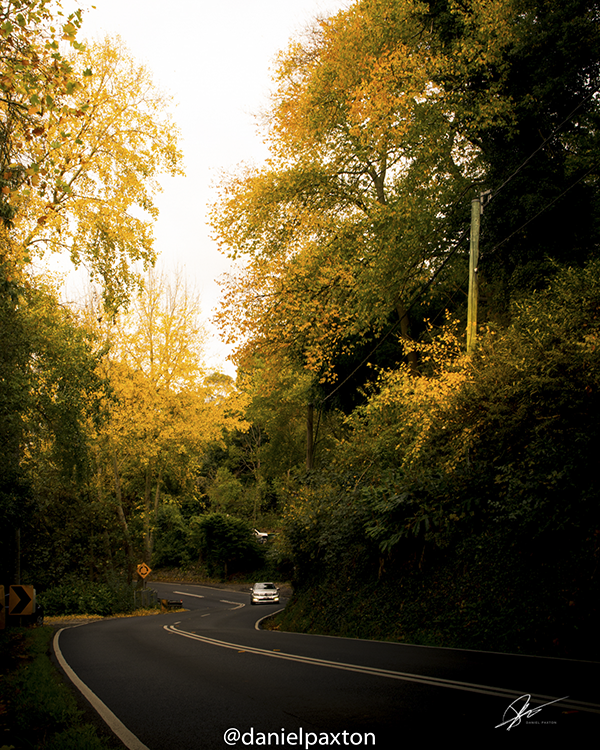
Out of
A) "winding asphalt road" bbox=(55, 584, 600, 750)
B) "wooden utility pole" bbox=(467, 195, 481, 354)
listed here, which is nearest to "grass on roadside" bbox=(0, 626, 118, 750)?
"winding asphalt road" bbox=(55, 584, 600, 750)

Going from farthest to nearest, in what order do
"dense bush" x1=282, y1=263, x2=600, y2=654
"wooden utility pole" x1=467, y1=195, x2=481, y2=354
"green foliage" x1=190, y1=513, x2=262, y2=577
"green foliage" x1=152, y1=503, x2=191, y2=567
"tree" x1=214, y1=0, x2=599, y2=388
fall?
"green foliage" x1=152, y1=503, x2=191, y2=567 < "green foliage" x1=190, y1=513, x2=262, y2=577 < "tree" x1=214, y1=0, x2=599, y2=388 < "wooden utility pole" x1=467, y1=195, x2=481, y2=354 < "dense bush" x1=282, y1=263, x2=600, y2=654

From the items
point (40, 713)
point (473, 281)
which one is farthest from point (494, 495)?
point (40, 713)

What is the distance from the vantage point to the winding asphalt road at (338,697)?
188 inches

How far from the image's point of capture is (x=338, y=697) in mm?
6090

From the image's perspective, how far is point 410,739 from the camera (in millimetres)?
4578

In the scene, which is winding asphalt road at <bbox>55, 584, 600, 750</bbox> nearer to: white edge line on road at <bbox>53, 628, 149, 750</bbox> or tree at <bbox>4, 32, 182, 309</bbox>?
white edge line on road at <bbox>53, 628, 149, 750</bbox>

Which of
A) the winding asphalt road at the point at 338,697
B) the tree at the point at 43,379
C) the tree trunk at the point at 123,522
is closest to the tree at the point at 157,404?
the tree trunk at the point at 123,522

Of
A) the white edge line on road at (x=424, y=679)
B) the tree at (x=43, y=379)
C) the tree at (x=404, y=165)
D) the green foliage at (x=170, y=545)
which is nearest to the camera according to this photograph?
the white edge line on road at (x=424, y=679)

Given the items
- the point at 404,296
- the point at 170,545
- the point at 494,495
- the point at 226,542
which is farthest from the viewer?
the point at 170,545

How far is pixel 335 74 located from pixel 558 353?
43.8 ft

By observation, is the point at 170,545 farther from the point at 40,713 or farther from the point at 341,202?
the point at 40,713

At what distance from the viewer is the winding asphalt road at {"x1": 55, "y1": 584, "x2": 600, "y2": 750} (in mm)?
4781
